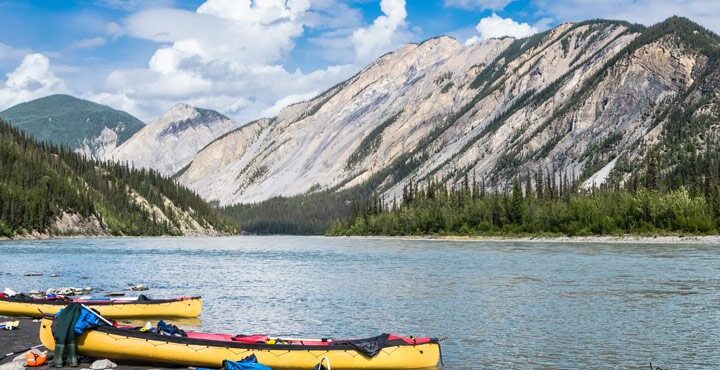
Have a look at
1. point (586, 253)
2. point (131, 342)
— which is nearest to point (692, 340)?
point (131, 342)

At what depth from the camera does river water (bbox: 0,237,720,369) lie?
3506 centimetres

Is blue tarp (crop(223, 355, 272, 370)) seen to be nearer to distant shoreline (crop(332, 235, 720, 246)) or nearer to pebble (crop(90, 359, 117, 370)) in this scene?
pebble (crop(90, 359, 117, 370))

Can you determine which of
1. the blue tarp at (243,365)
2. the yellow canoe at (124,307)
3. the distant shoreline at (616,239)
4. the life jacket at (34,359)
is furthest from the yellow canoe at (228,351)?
the distant shoreline at (616,239)

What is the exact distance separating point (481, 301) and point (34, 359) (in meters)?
31.7

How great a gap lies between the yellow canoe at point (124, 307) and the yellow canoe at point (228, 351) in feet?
39.3

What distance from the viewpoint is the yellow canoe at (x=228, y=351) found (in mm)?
28578

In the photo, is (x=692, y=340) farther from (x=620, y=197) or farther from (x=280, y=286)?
(x=620, y=197)

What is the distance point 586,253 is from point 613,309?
6047 centimetres

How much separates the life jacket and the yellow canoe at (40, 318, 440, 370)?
825 mm

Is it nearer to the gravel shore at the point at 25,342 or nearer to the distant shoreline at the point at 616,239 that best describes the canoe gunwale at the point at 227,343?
the gravel shore at the point at 25,342

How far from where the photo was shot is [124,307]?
1677 inches

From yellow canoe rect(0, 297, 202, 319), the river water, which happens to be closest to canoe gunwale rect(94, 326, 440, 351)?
the river water

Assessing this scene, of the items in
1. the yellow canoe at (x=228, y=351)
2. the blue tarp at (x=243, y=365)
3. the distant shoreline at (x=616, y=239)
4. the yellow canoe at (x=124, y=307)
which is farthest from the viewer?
the distant shoreline at (x=616, y=239)

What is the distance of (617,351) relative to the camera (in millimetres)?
34250
